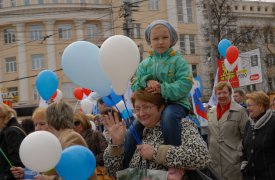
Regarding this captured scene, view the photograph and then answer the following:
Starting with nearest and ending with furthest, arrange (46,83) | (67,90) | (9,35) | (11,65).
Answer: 1. (46,83)
2. (67,90)
3. (11,65)
4. (9,35)

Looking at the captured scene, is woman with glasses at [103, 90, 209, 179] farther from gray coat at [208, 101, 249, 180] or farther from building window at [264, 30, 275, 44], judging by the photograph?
building window at [264, 30, 275, 44]

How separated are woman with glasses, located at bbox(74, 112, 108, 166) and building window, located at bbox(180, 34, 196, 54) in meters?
41.2

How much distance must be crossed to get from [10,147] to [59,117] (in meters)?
1.51

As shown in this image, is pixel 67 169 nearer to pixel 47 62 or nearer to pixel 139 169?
pixel 139 169

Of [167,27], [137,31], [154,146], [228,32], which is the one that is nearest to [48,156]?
[154,146]

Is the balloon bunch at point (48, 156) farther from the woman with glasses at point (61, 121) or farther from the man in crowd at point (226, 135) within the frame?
the man in crowd at point (226, 135)

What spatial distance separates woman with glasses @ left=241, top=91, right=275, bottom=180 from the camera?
5668mm

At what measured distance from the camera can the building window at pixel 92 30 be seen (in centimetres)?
4422

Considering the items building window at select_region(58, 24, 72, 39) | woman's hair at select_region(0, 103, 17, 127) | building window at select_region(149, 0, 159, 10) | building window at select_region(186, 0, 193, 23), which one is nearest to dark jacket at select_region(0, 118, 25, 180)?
woman's hair at select_region(0, 103, 17, 127)

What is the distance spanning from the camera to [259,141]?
5719mm

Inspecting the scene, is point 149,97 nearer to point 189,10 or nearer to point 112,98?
point 112,98

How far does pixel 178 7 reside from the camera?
47.0 m

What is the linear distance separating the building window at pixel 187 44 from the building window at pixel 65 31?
11174 mm

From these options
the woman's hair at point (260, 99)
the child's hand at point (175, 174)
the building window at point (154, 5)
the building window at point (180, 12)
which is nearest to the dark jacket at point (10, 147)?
the child's hand at point (175, 174)
